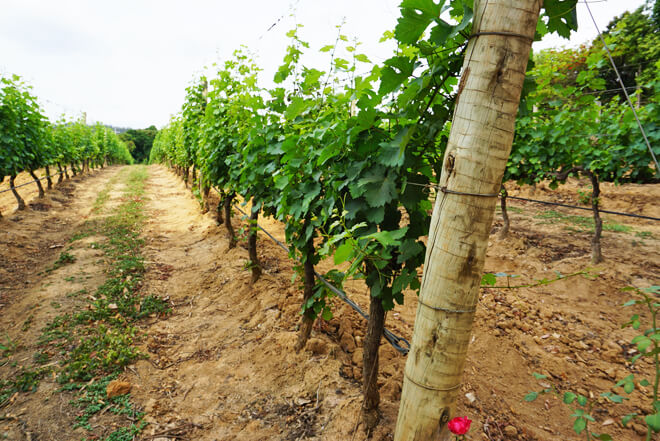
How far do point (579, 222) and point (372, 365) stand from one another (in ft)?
31.3

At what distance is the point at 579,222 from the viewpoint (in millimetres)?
9273

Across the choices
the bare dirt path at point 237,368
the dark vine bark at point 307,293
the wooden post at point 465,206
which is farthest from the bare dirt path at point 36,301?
the wooden post at point 465,206

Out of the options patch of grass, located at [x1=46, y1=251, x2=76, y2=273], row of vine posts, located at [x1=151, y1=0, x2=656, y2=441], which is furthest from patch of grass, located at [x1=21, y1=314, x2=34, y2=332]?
row of vine posts, located at [x1=151, y1=0, x2=656, y2=441]

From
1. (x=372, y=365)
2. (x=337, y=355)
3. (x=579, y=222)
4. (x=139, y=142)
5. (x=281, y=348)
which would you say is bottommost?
(x=281, y=348)

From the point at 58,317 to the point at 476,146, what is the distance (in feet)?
16.9

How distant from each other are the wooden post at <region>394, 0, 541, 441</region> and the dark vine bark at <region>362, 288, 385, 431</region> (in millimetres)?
1028

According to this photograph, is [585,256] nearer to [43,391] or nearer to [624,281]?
[624,281]

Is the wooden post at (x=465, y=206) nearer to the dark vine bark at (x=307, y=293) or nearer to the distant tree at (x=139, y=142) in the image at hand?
the dark vine bark at (x=307, y=293)

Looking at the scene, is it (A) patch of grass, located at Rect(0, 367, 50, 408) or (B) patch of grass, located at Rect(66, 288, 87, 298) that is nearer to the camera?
(A) patch of grass, located at Rect(0, 367, 50, 408)

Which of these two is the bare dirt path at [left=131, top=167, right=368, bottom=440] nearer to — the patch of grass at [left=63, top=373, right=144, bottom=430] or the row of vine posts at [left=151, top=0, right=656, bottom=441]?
the patch of grass at [left=63, top=373, right=144, bottom=430]

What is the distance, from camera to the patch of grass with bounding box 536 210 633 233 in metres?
8.58

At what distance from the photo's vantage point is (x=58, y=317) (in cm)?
422

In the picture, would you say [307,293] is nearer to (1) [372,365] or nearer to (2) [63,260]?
(1) [372,365]

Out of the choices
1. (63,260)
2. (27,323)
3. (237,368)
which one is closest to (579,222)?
(237,368)
